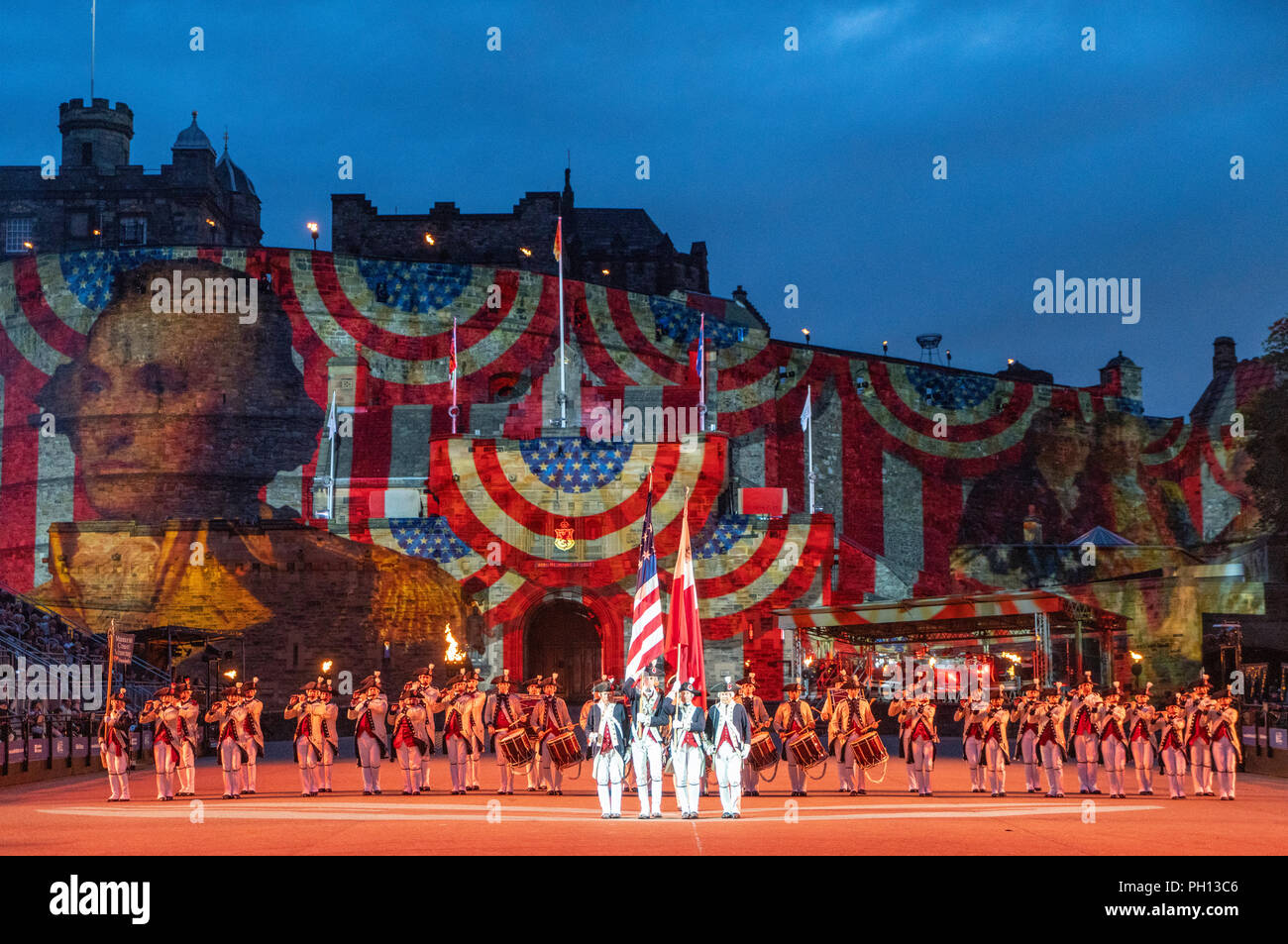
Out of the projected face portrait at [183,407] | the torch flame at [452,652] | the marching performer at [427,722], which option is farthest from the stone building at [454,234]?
the marching performer at [427,722]

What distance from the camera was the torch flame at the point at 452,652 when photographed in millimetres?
40219

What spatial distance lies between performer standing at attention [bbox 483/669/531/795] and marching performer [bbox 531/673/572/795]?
33cm

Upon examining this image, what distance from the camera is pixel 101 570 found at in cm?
4353

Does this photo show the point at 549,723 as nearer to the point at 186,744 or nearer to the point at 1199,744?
the point at 186,744

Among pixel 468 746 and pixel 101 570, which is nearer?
pixel 468 746

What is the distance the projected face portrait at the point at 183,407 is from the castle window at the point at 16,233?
1419 cm

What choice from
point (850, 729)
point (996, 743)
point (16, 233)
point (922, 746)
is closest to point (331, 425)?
point (16, 233)

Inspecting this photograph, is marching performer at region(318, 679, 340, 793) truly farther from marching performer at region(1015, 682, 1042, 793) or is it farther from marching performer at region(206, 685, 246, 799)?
marching performer at region(1015, 682, 1042, 793)

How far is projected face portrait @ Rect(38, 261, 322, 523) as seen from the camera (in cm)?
5500

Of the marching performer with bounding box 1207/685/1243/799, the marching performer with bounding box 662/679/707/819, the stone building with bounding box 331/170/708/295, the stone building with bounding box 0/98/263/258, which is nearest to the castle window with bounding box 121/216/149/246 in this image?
the stone building with bounding box 0/98/263/258
